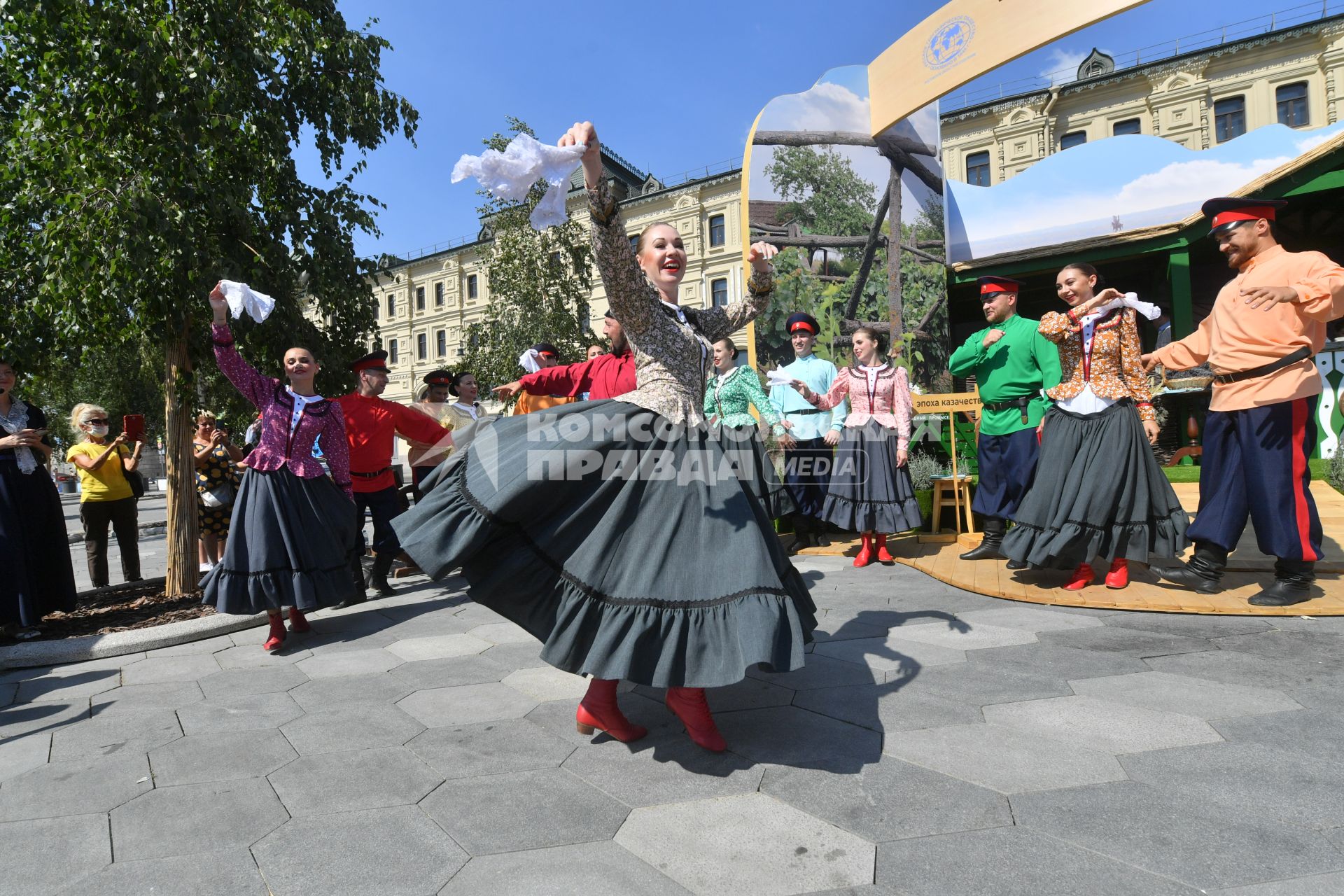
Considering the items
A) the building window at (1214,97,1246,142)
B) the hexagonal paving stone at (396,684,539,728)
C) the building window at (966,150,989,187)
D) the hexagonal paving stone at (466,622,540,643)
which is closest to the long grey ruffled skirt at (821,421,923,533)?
the hexagonal paving stone at (466,622,540,643)

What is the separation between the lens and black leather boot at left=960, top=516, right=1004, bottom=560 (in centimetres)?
624

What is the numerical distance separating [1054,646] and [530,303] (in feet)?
62.1

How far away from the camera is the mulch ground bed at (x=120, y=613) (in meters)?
5.08

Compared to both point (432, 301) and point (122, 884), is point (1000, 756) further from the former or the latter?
point (432, 301)

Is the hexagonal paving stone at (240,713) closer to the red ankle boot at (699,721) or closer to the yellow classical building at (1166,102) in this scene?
the red ankle boot at (699,721)

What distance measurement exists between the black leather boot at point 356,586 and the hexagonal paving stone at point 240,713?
1.33m

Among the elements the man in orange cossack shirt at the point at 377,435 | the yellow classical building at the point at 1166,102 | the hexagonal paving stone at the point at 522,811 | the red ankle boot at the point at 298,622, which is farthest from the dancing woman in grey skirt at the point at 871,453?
the yellow classical building at the point at 1166,102

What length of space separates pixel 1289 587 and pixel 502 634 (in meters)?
4.61

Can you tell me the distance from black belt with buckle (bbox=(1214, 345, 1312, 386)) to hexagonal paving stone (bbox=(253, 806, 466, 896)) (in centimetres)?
487

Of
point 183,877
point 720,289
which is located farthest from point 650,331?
point 720,289

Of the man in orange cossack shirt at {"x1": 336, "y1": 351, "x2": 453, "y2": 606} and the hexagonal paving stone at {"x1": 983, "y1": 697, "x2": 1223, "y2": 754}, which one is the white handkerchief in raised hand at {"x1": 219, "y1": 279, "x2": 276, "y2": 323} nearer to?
the man in orange cossack shirt at {"x1": 336, "y1": 351, "x2": 453, "y2": 606}

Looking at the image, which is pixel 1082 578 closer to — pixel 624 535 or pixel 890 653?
pixel 890 653

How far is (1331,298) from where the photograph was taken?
4.06 metres

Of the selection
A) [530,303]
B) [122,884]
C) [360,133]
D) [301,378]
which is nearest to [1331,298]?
[122,884]
